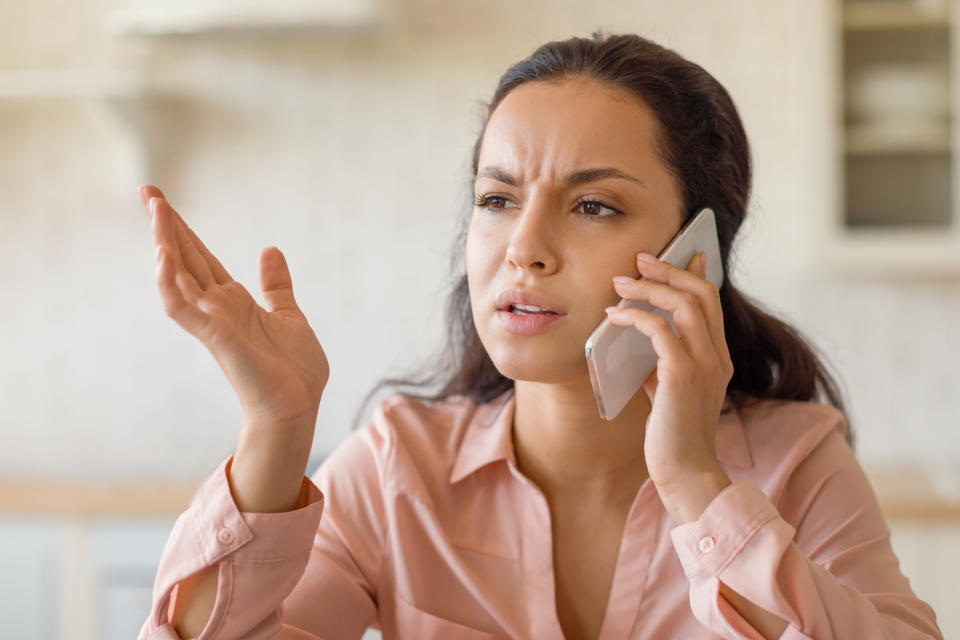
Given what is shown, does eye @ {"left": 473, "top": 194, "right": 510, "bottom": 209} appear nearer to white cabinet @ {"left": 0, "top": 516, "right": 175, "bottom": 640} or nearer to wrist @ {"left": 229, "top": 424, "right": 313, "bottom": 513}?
wrist @ {"left": 229, "top": 424, "right": 313, "bottom": 513}

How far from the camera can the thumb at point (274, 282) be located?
1081 mm

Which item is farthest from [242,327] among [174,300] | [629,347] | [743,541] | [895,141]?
[895,141]

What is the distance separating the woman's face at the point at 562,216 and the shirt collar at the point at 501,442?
0.18m

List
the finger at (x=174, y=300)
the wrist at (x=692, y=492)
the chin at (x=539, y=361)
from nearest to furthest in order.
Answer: the finger at (x=174, y=300) → the wrist at (x=692, y=492) → the chin at (x=539, y=361)

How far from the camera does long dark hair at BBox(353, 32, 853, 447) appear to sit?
1262 mm

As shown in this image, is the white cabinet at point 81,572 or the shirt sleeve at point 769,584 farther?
the white cabinet at point 81,572

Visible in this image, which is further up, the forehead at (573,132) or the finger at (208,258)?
the forehead at (573,132)

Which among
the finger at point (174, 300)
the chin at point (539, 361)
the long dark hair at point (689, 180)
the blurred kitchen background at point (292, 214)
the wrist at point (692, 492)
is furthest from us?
the blurred kitchen background at point (292, 214)

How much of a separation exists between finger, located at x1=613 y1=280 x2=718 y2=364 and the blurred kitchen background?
5.19 ft

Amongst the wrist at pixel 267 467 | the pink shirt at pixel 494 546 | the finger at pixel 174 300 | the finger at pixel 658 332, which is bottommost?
the pink shirt at pixel 494 546

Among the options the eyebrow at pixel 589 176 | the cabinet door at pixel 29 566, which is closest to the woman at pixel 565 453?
the eyebrow at pixel 589 176

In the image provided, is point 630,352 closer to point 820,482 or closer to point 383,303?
point 820,482

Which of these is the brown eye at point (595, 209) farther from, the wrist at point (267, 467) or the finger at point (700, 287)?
the wrist at point (267, 467)

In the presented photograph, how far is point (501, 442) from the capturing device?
4.33ft
